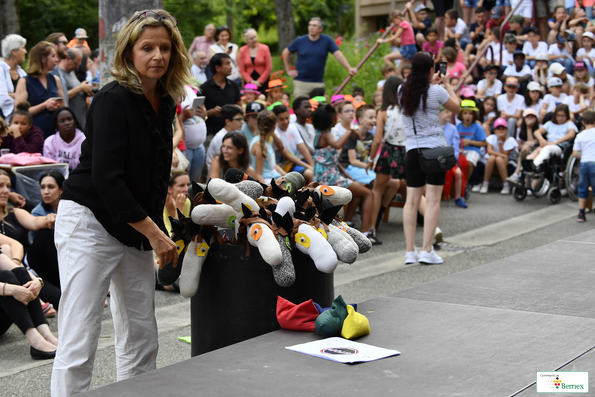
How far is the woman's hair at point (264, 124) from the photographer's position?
330 inches

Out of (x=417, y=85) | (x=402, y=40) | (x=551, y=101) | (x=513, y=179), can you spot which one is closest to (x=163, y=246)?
(x=417, y=85)

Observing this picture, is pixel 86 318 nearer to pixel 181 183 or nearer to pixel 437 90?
pixel 181 183

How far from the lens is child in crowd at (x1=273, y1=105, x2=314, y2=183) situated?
30.3ft

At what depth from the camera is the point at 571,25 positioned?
56.4 ft

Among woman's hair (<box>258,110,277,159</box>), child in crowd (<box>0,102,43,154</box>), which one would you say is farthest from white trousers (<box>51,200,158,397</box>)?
woman's hair (<box>258,110,277,159</box>)

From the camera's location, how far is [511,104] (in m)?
14.1

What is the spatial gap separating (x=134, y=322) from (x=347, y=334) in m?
0.98

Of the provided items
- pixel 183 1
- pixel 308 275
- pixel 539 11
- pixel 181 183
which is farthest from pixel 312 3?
pixel 308 275

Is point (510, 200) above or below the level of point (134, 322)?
below

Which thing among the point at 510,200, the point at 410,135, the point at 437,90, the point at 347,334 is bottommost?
the point at 510,200

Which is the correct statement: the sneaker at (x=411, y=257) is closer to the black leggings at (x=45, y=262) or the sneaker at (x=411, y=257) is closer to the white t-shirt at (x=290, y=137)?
the white t-shirt at (x=290, y=137)

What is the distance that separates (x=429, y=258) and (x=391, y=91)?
6.31 feet

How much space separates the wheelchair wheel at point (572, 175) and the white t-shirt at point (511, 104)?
2.87 m

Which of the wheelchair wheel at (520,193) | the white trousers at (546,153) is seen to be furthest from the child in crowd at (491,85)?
the wheelchair wheel at (520,193)
